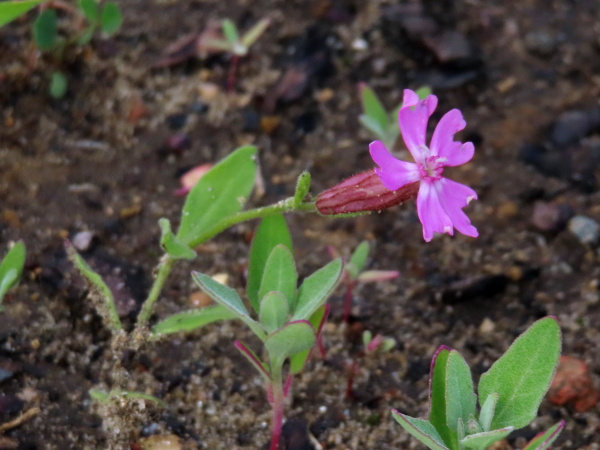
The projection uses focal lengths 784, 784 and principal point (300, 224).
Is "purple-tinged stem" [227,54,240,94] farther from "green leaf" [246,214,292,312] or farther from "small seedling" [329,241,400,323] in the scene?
"green leaf" [246,214,292,312]

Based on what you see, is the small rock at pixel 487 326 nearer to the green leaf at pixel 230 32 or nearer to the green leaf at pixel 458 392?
the green leaf at pixel 458 392

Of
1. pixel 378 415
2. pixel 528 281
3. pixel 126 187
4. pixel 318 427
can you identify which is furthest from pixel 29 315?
pixel 528 281

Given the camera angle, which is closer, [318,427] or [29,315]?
[318,427]

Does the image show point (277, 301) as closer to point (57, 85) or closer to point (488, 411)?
point (488, 411)

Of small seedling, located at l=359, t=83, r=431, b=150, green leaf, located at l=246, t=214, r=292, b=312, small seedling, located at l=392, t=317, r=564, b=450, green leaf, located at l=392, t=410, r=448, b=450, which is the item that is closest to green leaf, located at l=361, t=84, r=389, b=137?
small seedling, located at l=359, t=83, r=431, b=150

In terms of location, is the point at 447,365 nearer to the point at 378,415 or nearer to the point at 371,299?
the point at 378,415

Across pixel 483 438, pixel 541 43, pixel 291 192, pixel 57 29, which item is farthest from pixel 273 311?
pixel 541 43
